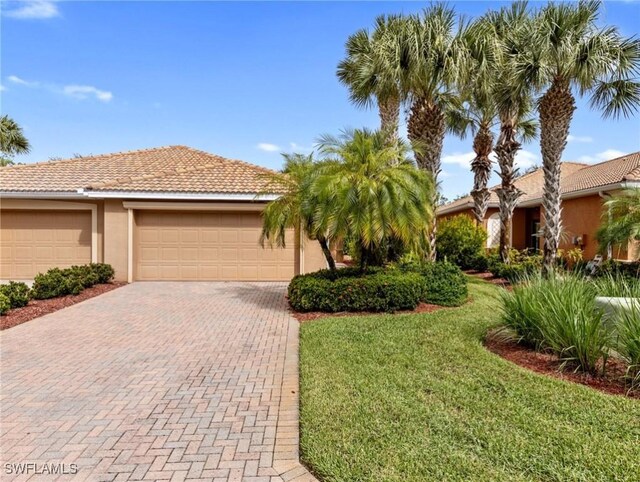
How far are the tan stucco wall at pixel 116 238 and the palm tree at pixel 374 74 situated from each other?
32.0 feet

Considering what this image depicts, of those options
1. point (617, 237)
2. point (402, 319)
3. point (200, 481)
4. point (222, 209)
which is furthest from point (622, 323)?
point (222, 209)

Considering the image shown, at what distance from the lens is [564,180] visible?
22.4 metres

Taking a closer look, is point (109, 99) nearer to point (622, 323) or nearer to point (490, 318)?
point (490, 318)

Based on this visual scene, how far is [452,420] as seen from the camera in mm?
3828

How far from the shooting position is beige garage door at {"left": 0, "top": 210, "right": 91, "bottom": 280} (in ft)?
46.9

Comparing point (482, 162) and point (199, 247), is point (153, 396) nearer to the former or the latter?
point (199, 247)

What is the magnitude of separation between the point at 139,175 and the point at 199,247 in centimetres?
406

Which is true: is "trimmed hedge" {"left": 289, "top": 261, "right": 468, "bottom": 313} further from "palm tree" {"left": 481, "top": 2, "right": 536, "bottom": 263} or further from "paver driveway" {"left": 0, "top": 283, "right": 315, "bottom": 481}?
"palm tree" {"left": 481, "top": 2, "right": 536, "bottom": 263}

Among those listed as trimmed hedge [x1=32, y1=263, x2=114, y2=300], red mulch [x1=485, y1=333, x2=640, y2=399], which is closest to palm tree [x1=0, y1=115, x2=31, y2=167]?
trimmed hedge [x1=32, y1=263, x2=114, y2=300]

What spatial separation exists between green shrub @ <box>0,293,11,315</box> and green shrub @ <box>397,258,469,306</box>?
975cm

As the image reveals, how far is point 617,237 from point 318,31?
418 inches

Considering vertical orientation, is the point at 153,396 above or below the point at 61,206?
below

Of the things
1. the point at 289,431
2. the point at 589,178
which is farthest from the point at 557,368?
the point at 589,178

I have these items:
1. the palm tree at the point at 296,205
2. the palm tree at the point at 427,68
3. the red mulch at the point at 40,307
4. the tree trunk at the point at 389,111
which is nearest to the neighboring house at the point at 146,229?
the red mulch at the point at 40,307
